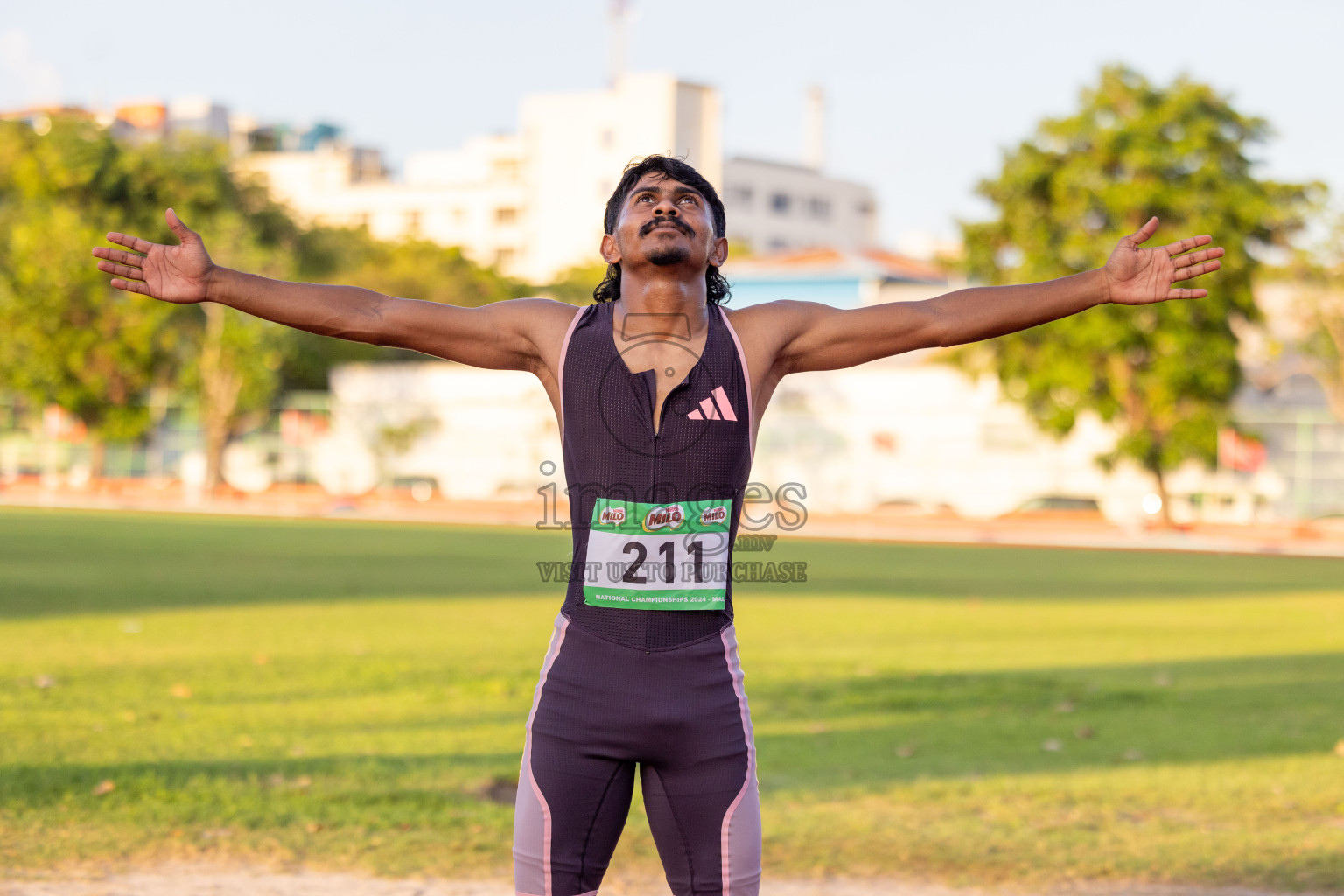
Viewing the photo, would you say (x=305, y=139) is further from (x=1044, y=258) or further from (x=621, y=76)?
(x=1044, y=258)

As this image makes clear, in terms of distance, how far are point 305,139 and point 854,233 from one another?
49.5 m

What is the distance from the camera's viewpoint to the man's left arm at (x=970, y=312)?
389 cm

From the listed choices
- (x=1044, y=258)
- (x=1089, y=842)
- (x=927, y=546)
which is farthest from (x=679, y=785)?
(x=1044, y=258)

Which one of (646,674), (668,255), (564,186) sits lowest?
(646,674)

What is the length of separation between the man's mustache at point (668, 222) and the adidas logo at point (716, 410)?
388mm

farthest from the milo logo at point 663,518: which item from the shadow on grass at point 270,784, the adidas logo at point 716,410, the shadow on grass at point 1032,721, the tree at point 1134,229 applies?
the tree at point 1134,229

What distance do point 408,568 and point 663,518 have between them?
2026 cm

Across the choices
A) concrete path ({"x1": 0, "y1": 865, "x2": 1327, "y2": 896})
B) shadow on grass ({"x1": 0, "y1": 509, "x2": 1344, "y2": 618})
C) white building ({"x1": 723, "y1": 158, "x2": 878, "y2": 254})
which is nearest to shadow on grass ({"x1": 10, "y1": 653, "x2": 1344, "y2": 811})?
concrete path ({"x1": 0, "y1": 865, "x2": 1327, "y2": 896})

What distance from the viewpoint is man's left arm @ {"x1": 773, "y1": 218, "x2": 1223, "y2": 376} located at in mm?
3895

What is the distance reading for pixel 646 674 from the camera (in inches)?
140

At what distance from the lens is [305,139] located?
415ft

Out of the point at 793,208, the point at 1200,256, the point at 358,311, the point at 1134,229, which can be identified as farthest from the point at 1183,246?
the point at 793,208

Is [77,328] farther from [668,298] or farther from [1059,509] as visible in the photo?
[668,298]

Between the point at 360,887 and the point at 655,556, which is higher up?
the point at 655,556
